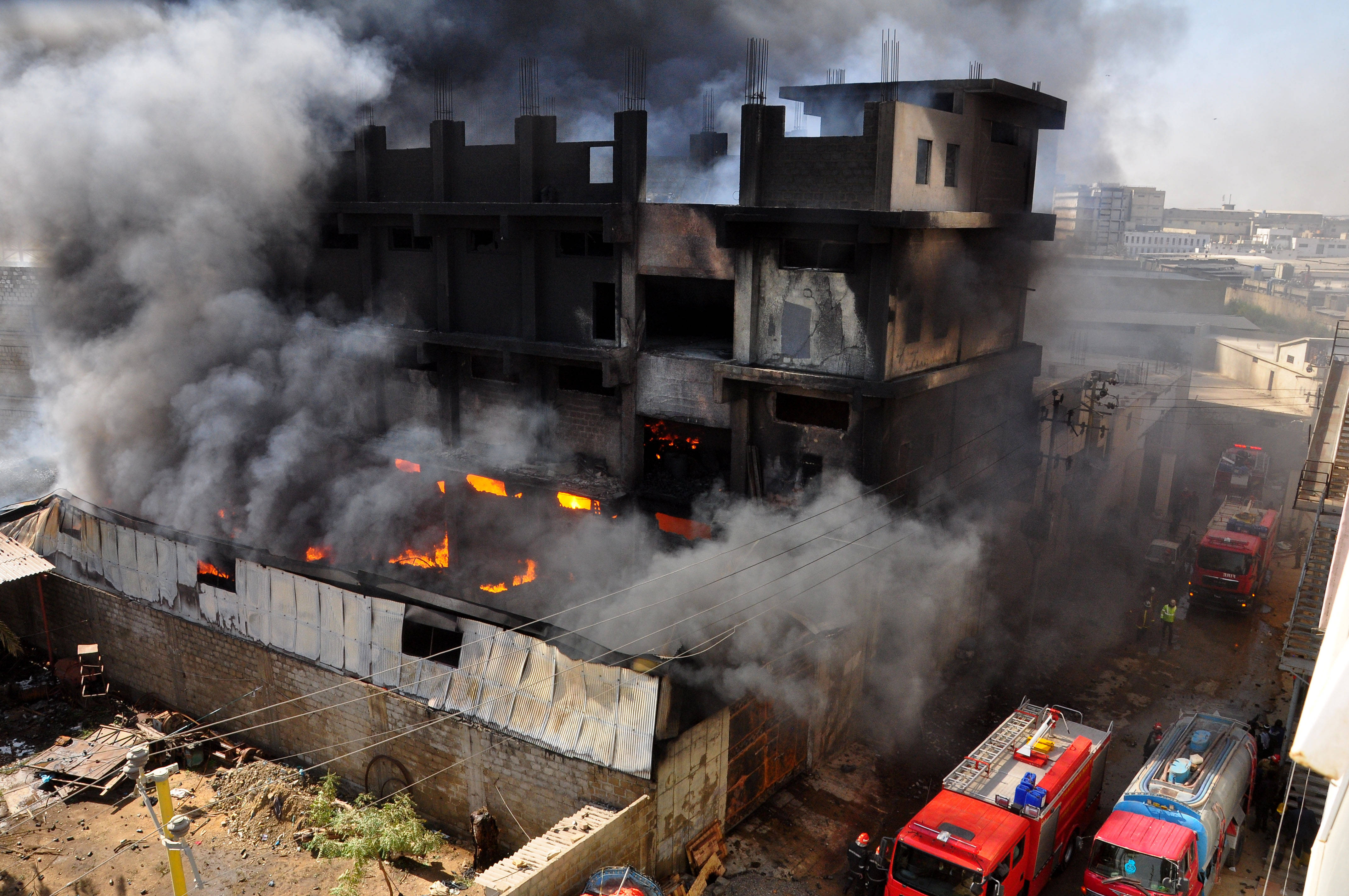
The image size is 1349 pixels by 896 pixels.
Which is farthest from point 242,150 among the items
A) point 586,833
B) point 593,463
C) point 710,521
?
point 586,833

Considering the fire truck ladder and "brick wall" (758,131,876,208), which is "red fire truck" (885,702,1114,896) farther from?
"brick wall" (758,131,876,208)

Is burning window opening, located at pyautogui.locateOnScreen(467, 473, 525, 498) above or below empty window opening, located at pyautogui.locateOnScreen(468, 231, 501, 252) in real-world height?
below

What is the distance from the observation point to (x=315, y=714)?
13.1 metres

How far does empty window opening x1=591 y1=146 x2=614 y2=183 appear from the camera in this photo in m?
16.1

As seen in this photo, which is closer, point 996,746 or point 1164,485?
→ point 996,746

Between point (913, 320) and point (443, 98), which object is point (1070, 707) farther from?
point (443, 98)

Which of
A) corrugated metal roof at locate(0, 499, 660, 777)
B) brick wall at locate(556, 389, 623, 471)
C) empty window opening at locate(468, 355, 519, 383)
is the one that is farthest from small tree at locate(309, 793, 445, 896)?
empty window opening at locate(468, 355, 519, 383)

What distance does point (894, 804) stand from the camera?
12.7 m

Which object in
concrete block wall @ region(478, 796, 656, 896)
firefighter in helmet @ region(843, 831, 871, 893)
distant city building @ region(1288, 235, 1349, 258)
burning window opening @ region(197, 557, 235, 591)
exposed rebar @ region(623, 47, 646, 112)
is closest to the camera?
concrete block wall @ region(478, 796, 656, 896)

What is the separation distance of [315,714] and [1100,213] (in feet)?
172

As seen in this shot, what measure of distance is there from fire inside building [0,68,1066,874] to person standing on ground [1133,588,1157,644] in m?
3.70

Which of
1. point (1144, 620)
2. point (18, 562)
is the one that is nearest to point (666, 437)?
point (1144, 620)

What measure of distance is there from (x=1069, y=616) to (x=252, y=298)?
17.9 m

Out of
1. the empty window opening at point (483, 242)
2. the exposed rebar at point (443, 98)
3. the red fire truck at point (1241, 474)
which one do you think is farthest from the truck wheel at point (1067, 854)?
the red fire truck at point (1241, 474)
